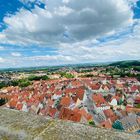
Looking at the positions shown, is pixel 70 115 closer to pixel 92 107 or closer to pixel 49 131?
pixel 92 107

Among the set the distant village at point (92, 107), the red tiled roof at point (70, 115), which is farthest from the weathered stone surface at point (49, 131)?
the red tiled roof at point (70, 115)

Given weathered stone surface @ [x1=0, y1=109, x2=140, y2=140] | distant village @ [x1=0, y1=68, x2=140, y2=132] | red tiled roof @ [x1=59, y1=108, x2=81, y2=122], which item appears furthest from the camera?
distant village @ [x1=0, y1=68, x2=140, y2=132]

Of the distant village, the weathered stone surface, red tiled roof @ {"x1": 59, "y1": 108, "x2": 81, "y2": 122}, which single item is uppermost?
the weathered stone surface

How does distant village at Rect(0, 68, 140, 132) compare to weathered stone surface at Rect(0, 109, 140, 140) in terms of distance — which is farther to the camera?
distant village at Rect(0, 68, 140, 132)

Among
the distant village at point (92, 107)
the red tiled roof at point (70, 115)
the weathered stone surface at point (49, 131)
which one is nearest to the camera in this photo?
the weathered stone surface at point (49, 131)

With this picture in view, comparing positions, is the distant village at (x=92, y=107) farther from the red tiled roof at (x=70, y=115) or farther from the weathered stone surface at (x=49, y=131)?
the weathered stone surface at (x=49, y=131)

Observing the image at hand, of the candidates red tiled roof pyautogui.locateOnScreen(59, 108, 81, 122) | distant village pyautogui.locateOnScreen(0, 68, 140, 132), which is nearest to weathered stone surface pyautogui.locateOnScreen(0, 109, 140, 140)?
distant village pyautogui.locateOnScreen(0, 68, 140, 132)

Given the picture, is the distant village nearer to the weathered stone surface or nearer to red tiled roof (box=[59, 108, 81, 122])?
red tiled roof (box=[59, 108, 81, 122])

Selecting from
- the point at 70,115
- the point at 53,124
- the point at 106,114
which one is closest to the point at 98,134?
the point at 53,124

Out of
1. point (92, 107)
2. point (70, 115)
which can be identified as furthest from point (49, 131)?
point (92, 107)

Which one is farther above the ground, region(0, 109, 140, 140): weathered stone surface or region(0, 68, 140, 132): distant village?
region(0, 109, 140, 140): weathered stone surface
